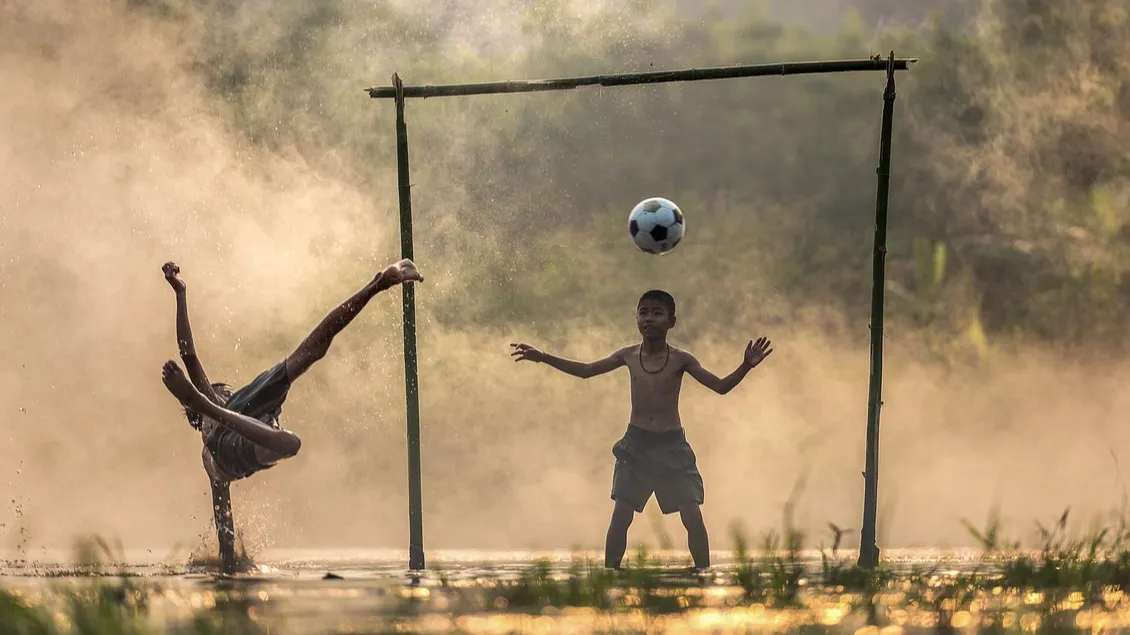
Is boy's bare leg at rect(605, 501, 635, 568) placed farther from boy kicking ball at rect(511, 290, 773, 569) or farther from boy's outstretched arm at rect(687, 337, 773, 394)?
boy's outstretched arm at rect(687, 337, 773, 394)

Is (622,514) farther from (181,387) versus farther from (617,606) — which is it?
(181,387)

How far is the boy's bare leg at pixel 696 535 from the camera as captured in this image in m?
9.49

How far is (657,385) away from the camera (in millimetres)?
9734

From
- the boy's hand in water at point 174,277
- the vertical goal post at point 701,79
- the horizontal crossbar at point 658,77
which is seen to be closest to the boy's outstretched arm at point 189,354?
the boy's hand in water at point 174,277

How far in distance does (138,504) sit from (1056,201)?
16213 mm

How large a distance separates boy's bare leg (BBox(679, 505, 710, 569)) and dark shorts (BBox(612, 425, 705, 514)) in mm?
57

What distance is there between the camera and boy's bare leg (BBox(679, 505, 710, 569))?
31.1ft

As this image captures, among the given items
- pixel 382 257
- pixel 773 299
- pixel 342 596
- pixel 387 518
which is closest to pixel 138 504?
pixel 387 518

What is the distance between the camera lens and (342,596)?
6.97m

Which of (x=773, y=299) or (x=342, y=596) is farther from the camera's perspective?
(x=773, y=299)

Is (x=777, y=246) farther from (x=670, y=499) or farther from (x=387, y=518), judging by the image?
(x=670, y=499)

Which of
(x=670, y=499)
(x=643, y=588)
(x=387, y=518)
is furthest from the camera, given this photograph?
(x=387, y=518)

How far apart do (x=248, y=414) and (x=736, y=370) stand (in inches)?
118

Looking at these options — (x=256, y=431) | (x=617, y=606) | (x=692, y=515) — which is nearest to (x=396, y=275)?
(x=256, y=431)
